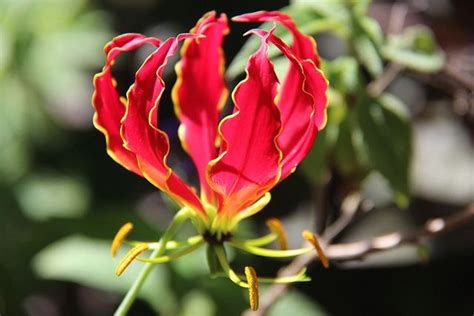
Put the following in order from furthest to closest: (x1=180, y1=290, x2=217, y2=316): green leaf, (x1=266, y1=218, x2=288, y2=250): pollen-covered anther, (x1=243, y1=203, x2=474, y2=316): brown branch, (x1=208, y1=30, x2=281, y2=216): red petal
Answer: (x1=180, y1=290, x2=217, y2=316): green leaf, (x1=243, y1=203, x2=474, y2=316): brown branch, (x1=266, y1=218, x2=288, y2=250): pollen-covered anther, (x1=208, y1=30, x2=281, y2=216): red petal

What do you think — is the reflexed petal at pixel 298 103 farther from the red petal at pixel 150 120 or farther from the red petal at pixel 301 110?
the red petal at pixel 150 120

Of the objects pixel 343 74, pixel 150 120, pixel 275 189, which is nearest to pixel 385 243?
pixel 343 74

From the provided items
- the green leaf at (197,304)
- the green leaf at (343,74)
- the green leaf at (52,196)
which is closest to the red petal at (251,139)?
the green leaf at (343,74)

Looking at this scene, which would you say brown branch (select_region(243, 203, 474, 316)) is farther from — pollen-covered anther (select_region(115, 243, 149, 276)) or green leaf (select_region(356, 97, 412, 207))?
pollen-covered anther (select_region(115, 243, 149, 276))

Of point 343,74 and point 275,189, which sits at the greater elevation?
point 343,74

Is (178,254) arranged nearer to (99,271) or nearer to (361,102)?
(361,102)

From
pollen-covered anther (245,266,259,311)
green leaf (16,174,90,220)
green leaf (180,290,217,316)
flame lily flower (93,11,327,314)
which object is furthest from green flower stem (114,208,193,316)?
green leaf (16,174,90,220)
